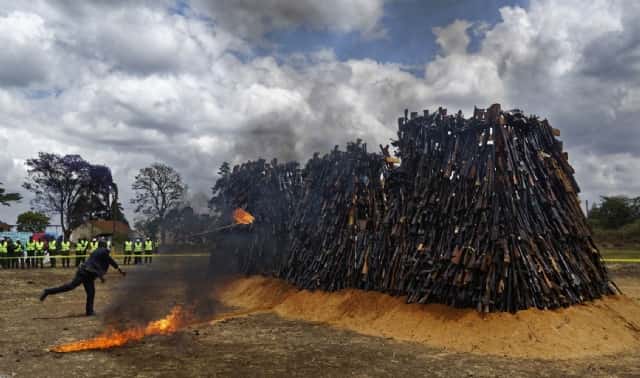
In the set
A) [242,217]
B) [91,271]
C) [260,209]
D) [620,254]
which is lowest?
[620,254]

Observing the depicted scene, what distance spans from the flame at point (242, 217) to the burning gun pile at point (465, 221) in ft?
14.7

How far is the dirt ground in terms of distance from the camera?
6488mm

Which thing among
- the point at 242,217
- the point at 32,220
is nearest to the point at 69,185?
the point at 32,220

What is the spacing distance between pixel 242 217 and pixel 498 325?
9966 millimetres

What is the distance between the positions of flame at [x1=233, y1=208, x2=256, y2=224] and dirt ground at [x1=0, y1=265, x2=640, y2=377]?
554 cm

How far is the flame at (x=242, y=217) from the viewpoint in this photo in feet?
51.4

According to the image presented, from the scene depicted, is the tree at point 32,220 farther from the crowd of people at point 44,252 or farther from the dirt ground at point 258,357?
the dirt ground at point 258,357

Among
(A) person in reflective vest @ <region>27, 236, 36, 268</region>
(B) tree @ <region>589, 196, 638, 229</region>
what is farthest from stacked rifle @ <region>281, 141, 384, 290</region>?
(B) tree @ <region>589, 196, 638, 229</region>

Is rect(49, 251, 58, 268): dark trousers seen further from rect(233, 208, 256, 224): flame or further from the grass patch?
the grass patch

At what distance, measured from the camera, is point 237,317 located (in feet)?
36.2

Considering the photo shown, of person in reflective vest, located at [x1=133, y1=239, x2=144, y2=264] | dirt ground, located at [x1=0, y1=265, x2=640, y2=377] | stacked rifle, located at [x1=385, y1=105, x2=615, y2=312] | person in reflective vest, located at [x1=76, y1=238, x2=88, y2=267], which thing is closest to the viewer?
dirt ground, located at [x1=0, y1=265, x2=640, y2=377]

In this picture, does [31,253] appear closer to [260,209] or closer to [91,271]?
[91,271]

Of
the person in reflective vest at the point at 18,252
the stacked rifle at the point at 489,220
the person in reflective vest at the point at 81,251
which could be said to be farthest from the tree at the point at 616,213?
the person in reflective vest at the point at 18,252

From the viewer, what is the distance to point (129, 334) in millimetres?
8805
